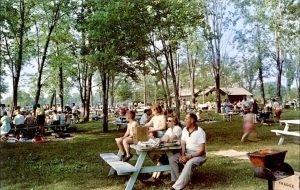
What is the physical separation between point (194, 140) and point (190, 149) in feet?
0.31

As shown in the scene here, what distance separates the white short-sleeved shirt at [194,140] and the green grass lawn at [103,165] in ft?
1.28

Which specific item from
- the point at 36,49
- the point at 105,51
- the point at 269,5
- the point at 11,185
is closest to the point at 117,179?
the point at 11,185

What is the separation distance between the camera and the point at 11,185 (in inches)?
165

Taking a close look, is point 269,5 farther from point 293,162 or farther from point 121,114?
point 121,114

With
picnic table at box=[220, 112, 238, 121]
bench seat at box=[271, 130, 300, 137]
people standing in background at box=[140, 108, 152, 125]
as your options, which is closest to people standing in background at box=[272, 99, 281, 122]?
bench seat at box=[271, 130, 300, 137]

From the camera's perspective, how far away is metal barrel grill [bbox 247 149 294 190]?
2875 mm

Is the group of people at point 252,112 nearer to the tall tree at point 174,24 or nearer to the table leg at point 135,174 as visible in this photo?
the tall tree at point 174,24

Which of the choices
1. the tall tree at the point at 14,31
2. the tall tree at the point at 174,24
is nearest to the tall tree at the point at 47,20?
the tall tree at the point at 14,31

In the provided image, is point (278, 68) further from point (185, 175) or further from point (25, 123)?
point (25, 123)

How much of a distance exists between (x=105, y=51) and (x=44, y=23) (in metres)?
5.03

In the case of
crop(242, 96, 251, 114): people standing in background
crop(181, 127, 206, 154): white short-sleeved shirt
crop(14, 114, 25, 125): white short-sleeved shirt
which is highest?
crop(242, 96, 251, 114): people standing in background

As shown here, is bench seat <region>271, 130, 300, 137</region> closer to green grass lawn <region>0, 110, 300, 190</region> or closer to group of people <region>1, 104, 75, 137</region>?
green grass lawn <region>0, 110, 300, 190</region>

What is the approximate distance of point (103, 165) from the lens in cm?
488

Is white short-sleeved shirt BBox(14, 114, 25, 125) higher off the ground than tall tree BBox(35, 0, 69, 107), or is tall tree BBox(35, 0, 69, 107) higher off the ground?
tall tree BBox(35, 0, 69, 107)
